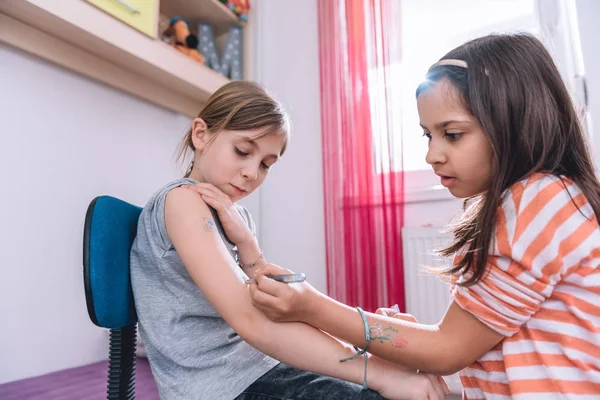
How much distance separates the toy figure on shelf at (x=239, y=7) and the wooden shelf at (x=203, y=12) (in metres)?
0.03

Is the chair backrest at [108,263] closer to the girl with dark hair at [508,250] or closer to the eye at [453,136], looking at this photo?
the girl with dark hair at [508,250]

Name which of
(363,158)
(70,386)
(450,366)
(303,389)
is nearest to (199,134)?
(303,389)

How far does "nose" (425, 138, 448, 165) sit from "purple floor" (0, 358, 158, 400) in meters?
1.15

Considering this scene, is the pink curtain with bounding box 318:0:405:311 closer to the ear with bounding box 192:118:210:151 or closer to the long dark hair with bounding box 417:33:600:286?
the ear with bounding box 192:118:210:151

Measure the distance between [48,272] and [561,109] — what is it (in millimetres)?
1613

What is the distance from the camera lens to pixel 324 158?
204 cm

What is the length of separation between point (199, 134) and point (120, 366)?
1.69 ft

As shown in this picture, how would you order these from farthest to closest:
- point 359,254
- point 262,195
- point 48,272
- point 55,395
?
point 262,195
point 359,254
point 48,272
point 55,395

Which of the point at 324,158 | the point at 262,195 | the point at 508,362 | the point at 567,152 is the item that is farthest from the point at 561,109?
the point at 262,195

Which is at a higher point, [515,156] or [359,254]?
[515,156]

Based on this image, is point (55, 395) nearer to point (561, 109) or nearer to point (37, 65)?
point (37, 65)

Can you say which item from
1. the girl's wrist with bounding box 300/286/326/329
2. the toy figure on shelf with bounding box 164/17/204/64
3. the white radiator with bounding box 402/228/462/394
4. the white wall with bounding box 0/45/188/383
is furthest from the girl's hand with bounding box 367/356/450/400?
the toy figure on shelf with bounding box 164/17/204/64

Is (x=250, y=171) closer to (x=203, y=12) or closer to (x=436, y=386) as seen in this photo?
(x=436, y=386)

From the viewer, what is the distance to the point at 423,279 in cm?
170
